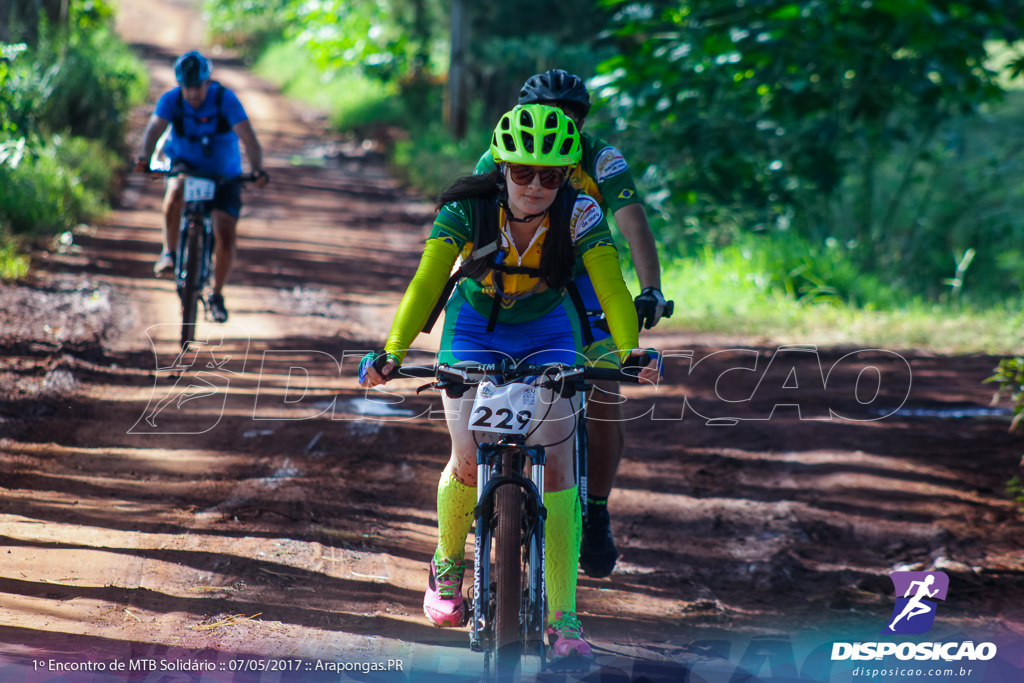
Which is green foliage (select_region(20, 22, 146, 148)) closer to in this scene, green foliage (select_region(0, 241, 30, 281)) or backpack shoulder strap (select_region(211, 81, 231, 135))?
green foliage (select_region(0, 241, 30, 281))

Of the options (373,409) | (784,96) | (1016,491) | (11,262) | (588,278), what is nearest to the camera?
(588,278)

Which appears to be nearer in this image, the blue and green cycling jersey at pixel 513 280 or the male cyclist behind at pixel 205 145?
the blue and green cycling jersey at pixel 513 280

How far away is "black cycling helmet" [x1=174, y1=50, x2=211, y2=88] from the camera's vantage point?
7.69 metres

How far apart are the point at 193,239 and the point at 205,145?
812mm

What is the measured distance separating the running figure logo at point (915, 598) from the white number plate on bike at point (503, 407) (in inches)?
90.7

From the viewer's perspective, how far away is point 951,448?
668 cm

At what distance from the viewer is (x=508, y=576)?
11.2ft

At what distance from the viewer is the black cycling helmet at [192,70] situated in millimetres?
7688

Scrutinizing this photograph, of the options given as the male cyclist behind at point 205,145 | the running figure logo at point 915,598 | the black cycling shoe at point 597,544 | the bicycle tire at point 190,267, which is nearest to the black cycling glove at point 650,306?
the black cycling shoe at point 597,544

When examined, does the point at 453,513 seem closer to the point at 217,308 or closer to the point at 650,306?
the point at 650,306

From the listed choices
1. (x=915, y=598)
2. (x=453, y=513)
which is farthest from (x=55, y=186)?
(x=915, y=598)

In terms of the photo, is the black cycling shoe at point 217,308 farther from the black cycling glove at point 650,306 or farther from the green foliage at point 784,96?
the black cycling glove at point 650,306

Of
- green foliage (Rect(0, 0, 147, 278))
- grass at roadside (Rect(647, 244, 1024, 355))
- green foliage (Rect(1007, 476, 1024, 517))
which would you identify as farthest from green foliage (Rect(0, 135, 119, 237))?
green foliage (Rect(1007, 476, 1024, 517))

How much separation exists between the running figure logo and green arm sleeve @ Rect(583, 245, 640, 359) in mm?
2101
